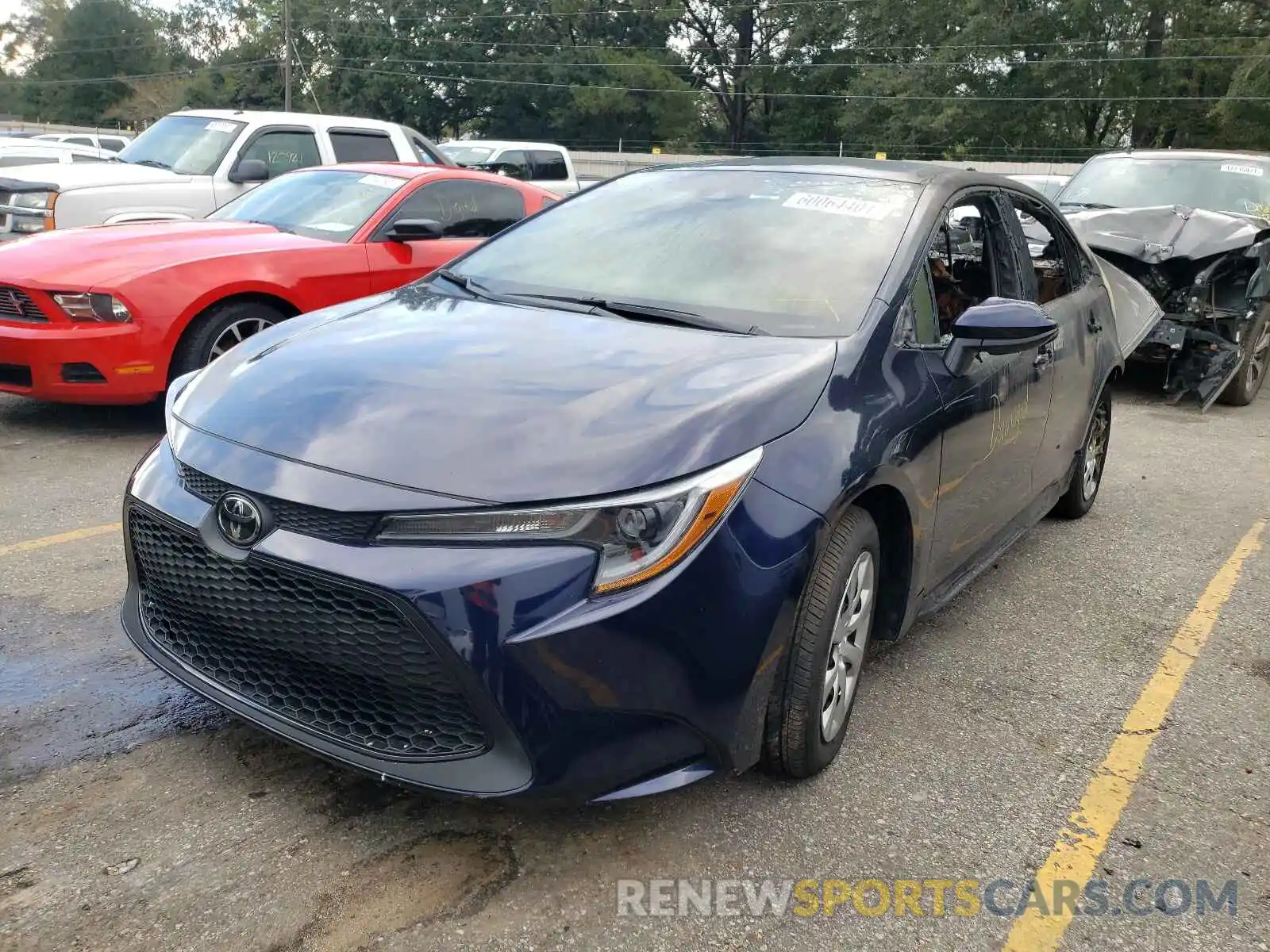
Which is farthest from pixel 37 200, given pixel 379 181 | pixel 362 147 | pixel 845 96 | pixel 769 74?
pixel 769 74

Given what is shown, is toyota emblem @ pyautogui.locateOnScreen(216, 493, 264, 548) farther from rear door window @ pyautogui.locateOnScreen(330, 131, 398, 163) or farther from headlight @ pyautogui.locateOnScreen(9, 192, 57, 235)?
rear door window @ pyautogui.locateOnScreen(330, 131, 398, 163)

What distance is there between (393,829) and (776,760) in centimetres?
93

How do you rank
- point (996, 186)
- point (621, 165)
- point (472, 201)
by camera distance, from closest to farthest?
point (996, 186) < point (472, 201) < point (621, 165)

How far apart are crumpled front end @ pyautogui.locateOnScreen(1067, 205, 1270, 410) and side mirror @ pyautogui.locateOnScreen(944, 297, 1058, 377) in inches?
187

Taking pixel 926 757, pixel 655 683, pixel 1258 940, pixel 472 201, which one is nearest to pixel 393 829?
pixel 655 683

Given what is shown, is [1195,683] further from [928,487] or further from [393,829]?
[393,829]

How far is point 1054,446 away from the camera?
418 cm

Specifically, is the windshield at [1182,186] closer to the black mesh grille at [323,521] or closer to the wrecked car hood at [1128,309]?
the wrecked car hood at [1128,309]

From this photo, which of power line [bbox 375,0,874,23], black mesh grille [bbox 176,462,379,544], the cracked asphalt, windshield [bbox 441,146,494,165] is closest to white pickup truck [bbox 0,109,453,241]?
the cracked asphalt

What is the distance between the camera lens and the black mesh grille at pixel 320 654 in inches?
84.0

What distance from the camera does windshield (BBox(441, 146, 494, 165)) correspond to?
59.0 feet

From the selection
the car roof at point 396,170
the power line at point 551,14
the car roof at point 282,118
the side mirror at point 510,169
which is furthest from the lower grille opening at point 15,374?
the power line at point 551,14

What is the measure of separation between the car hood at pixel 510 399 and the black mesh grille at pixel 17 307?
295 centimetres

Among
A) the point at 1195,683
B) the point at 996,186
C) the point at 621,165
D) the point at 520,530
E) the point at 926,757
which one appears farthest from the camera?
the point at 621,165
